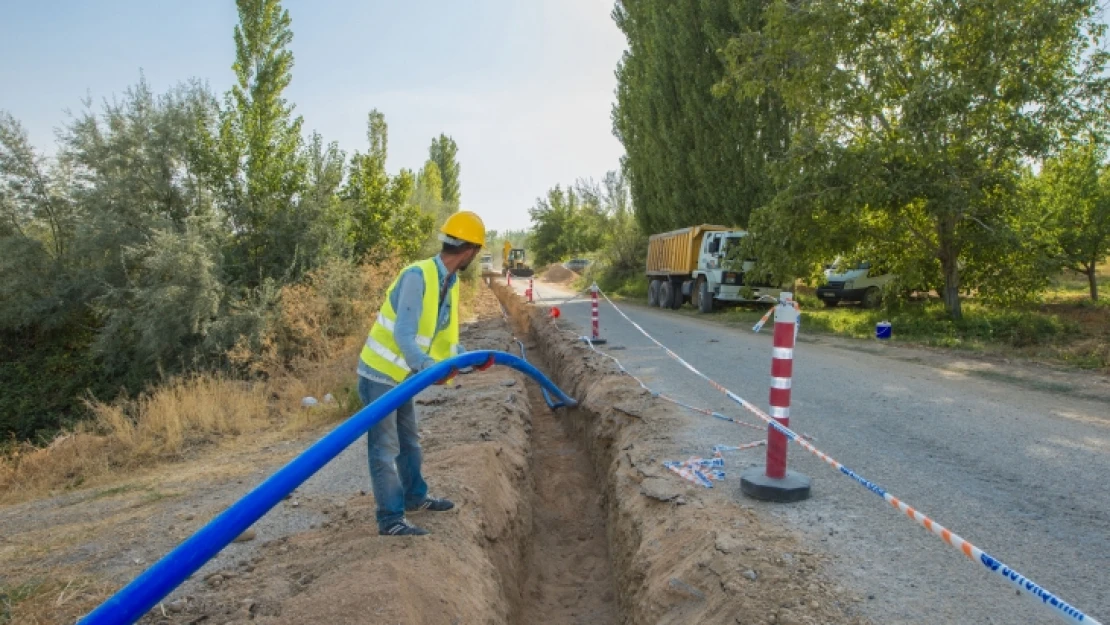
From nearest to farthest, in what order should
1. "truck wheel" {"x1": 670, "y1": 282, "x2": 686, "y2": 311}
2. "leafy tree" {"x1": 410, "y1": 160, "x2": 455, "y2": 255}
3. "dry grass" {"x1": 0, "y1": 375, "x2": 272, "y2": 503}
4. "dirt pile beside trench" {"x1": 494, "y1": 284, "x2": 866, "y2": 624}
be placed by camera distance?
"dirt pile beside trench" {"x1": 494, "y1": 284, "x2": 866, "y2": 624}
"dry grass" {"x1": 0, "y1": 375, "x2": 272, "y2": 503}
"truck wheel" {"x1": 670, "y1": 282, "x2": 686, "y2": 311}
"leafy tree" {"x1": 410, "y1": 160, "x2": 455, "y2": 255}

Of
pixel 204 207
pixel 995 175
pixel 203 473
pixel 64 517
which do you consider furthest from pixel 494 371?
pixel 204 207

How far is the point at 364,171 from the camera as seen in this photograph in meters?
23.4

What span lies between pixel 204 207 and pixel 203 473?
13.3m

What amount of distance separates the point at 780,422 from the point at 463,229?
2.33 meters

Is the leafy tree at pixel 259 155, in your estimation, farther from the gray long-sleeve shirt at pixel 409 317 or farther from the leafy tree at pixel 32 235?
the gray long-sleeve shirt at pixel 409 317

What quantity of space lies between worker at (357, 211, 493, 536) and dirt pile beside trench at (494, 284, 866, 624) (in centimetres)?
144

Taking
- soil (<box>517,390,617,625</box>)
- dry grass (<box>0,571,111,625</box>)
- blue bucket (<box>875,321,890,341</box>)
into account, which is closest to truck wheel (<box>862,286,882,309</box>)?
blue bucket (<box>875,321,890,341</box>)

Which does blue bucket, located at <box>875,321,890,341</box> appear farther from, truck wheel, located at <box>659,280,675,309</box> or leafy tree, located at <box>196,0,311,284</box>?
leafy tree, located at <box>196,0,311,284</box>

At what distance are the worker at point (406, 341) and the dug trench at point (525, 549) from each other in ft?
1.15

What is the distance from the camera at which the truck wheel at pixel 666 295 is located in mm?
24698

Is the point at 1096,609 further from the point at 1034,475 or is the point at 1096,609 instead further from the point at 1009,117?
the point at 1009,117

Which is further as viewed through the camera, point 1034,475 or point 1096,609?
point 1034,475

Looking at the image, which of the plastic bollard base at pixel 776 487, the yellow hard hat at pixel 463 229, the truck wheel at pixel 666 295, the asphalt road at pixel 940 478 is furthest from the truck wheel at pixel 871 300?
the yellow hard hat at pixel 463 229

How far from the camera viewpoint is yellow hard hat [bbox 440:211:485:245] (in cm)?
428
